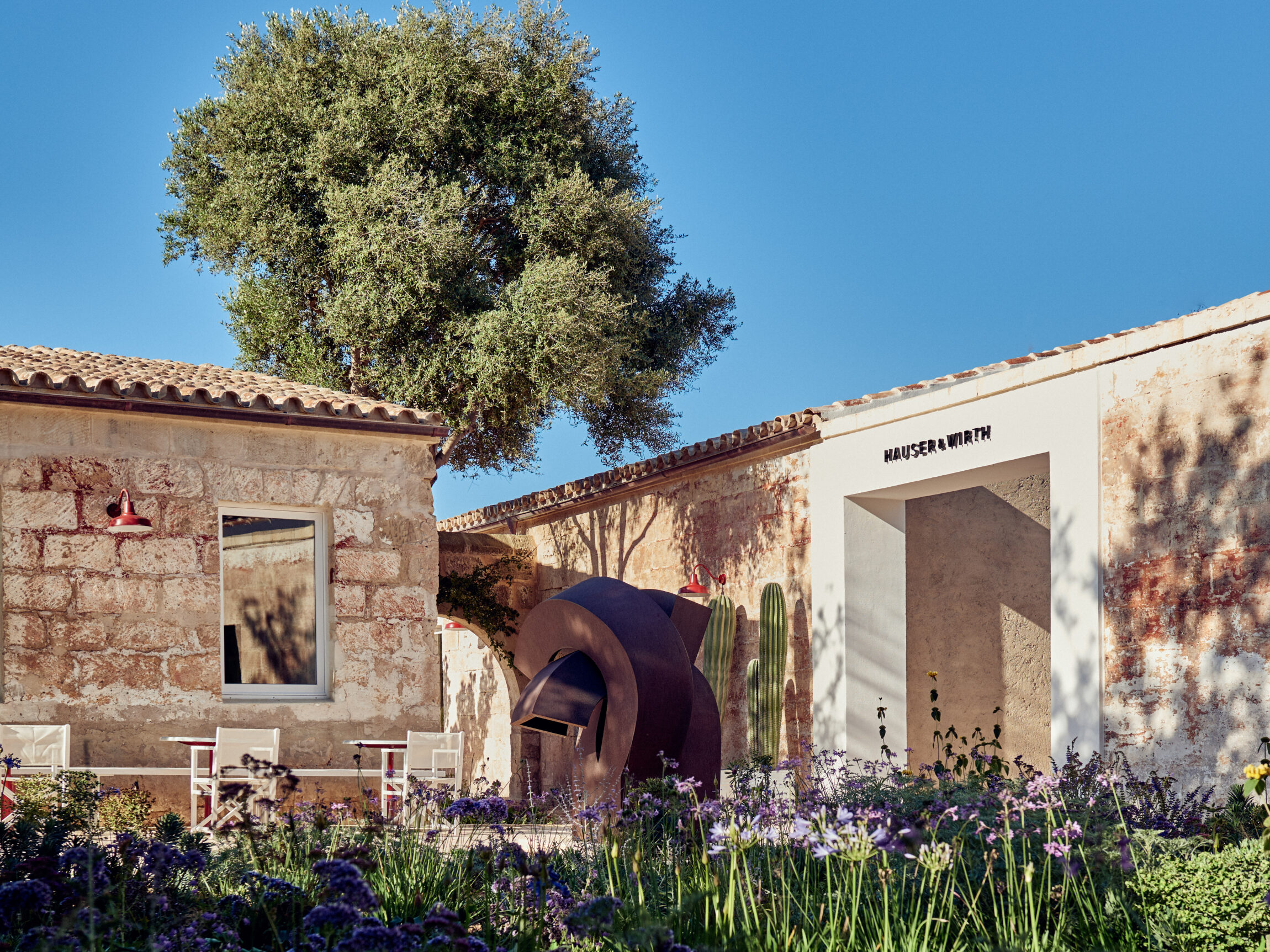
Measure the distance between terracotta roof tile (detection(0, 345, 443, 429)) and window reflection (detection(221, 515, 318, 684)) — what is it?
3.23 feet

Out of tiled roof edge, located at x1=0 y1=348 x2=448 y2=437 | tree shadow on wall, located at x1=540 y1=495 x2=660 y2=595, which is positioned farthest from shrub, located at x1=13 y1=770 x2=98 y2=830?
tree shadow on wall, located at x1=540 y1=495 x2=660 y2=595

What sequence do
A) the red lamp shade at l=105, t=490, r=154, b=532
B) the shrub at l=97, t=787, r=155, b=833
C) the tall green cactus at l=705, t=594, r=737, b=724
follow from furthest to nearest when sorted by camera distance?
the tall green cactus at l=705, t=594, r=737, b=724
the red lamp shade at l=105, t=490, r=154, b=532
the shrub at l=97, t=787, r=155, b=833

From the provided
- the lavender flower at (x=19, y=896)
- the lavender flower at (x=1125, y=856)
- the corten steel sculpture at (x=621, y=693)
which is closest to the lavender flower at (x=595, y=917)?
the lavender flower at (x=19, y=896)

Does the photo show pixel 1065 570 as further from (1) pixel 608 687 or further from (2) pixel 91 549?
(2) pixel 91 549

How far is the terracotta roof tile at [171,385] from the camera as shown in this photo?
9.64 meters

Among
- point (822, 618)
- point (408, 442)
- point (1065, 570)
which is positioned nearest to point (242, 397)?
point (408, 442)

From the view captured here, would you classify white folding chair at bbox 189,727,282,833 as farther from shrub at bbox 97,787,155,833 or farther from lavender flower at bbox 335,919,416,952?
lavender flower at bbox 335,919,416,952

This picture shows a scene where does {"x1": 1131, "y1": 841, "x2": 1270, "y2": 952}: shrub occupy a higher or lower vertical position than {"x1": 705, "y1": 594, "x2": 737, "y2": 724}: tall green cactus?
lower

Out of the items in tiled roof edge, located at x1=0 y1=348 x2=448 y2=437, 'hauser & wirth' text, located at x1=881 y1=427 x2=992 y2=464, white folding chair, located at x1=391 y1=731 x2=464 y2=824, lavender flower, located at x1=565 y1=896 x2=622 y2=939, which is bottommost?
white folding chair, located at x1=391 y1=731 x2=464 y2=824

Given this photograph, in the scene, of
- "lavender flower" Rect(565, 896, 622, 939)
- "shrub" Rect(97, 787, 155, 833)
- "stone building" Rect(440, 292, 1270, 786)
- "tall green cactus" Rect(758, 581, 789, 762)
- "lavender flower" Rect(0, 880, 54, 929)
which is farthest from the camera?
"tall green cactus" Rect(758, 581, 789, 762)

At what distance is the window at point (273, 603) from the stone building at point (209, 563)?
14 mm

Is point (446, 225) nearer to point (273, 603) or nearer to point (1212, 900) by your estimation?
point (273, 603)

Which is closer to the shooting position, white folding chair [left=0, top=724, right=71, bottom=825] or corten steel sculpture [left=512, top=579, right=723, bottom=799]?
corten steel sculpture [left=512, top=579, right=723, bottom=799]

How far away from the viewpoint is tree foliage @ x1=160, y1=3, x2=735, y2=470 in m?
15.3
